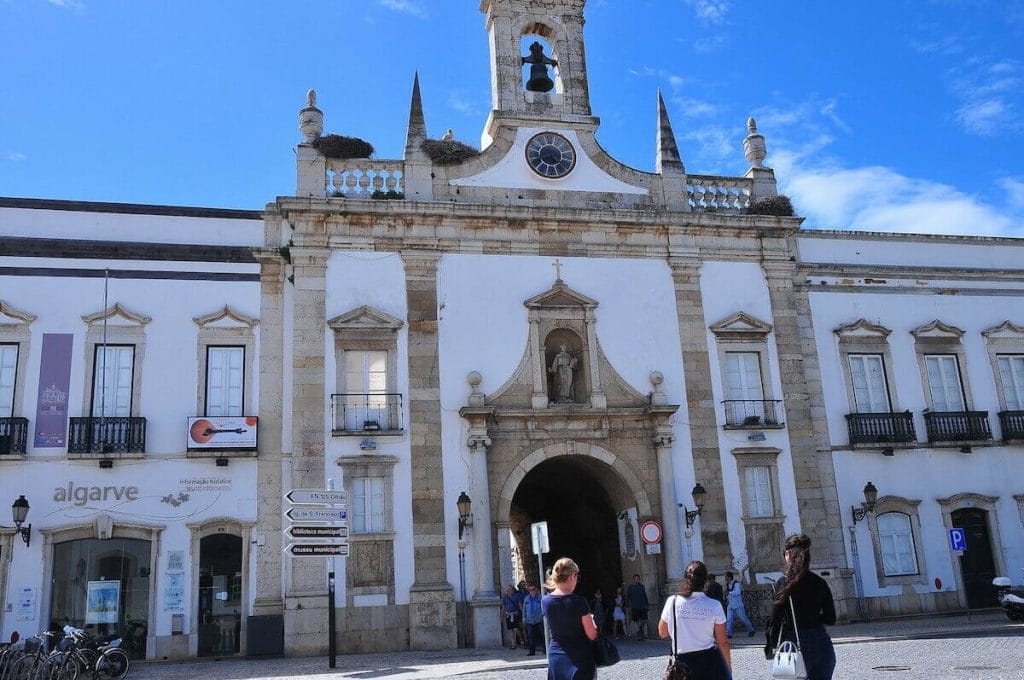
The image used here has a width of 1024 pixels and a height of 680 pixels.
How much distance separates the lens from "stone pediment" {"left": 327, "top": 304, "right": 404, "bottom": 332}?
63.1ft

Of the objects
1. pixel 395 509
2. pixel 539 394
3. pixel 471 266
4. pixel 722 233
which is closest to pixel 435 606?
pixel 395 509

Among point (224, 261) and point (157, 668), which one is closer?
point (157, 668)

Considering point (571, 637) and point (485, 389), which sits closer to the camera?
point (571, 637)

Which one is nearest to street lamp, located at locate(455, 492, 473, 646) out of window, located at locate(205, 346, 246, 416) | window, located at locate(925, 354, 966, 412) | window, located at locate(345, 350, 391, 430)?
window, located at locate(345, 350, 391, 430)

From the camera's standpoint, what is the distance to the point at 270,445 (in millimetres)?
18609

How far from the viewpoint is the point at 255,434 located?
18484 millimetres

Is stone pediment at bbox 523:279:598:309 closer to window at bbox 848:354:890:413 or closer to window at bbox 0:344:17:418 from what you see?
window at bbox 848:354:890:413

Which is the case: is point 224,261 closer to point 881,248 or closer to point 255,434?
point 255,434

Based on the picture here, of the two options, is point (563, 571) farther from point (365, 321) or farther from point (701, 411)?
point (701, 411)

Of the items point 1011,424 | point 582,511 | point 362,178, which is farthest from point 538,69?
point 1011,424

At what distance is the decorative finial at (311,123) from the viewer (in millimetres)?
20625

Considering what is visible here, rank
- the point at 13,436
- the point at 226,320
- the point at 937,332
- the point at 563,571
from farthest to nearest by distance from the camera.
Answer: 1. the point at 937,332
2. the point at 226,320
3. the point at 13,436
4. the point at 563,571

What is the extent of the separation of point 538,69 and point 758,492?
1097 cm

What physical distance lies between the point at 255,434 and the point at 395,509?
3.11 meters
